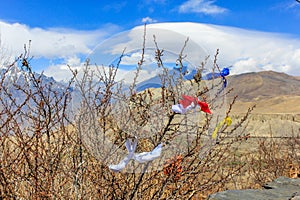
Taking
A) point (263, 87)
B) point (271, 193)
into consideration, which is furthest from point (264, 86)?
point (271, 193)

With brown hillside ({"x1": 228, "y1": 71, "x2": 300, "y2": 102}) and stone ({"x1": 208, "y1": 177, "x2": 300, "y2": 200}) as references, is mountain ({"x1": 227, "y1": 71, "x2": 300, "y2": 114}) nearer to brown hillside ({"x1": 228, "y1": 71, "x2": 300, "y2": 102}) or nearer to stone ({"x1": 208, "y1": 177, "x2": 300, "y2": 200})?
brown hillside ({"x1": 228, "y1": 71, "x2": 300, "y2": 102})

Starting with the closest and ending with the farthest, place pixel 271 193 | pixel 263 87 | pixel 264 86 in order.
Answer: pixel 271 193
pixel 263 87
pixel 264 86

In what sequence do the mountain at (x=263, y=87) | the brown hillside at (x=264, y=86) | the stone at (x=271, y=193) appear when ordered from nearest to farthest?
the stone at (x=271, y=193) < the mountain at (x=263, y=87) < the brown hillside at (x=264, y=86)

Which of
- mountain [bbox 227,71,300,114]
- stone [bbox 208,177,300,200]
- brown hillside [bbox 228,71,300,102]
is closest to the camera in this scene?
stone [bbox 208,177,300,200]

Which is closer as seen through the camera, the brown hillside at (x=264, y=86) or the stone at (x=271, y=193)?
the stone at (x=271, y=193)

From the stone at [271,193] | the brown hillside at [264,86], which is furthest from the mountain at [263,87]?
the stone at [271,193]

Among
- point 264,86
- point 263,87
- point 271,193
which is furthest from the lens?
point 264,86

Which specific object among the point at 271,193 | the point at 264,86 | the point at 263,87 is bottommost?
the point at 271,193

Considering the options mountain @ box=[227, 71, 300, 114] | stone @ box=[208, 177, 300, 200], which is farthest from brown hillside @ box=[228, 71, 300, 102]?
stone @ box=[208, 177, 300, 200]

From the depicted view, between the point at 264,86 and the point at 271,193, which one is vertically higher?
the point at 264,86

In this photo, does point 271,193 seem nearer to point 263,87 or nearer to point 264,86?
point 263,87

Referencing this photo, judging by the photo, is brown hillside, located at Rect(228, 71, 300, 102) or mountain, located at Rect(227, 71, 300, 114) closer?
mountain, located at Rect(227, 71, 300, 114)

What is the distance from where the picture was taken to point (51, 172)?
339 cm

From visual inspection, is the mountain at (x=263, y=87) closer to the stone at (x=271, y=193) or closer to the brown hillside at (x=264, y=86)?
the brown hillside at (x=264, y=86)
